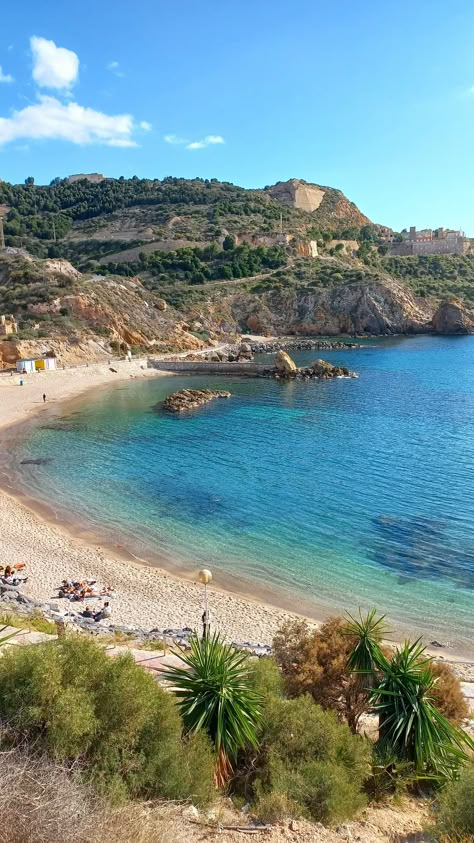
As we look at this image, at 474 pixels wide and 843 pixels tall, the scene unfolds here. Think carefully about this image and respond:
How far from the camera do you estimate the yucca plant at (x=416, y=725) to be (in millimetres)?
6953

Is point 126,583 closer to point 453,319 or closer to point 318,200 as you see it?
point 453,319

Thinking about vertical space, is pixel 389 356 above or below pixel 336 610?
above

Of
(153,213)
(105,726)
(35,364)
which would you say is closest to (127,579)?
(105,726)

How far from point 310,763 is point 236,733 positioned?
0.87 m

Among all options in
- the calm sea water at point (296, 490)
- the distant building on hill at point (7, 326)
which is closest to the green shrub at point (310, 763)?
the calm sea water at point (296, 490)

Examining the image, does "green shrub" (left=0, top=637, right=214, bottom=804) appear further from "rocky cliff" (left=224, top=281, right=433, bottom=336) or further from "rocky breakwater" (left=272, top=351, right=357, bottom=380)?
"rocky cliff" (left=224, top=281, right=433, bottom=336)

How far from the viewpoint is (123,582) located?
16.5 metres

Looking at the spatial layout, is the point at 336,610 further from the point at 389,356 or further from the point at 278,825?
the point at 389,356

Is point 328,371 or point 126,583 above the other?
point 328,371

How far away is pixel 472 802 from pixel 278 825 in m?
1.94

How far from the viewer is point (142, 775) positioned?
6035 mm

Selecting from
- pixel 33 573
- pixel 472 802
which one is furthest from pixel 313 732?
pixel 33 573

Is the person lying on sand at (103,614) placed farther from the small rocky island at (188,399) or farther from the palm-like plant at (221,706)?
the small rocky island at (188,399)

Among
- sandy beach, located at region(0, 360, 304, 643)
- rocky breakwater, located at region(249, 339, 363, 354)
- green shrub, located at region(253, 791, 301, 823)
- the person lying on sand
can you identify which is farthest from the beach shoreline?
rocky breakwater, located at region(249, 339, 363, 354)
